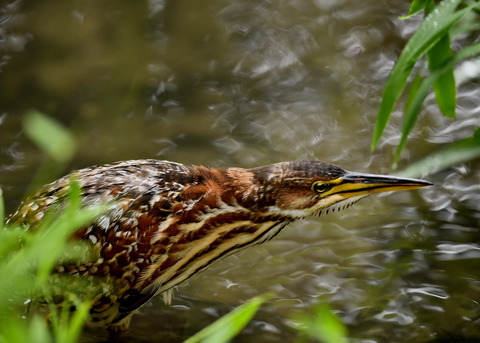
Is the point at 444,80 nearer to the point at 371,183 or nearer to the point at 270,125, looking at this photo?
the point at 371,183

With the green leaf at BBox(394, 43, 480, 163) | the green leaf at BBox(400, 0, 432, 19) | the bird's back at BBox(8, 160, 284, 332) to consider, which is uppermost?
the green leaf at BBox(400, 0, 432, 19)

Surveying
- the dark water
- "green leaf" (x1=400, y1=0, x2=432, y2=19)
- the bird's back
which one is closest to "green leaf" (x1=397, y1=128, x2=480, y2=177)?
"green leaf" (x1=400, y1=0, x2=432, y2=19)

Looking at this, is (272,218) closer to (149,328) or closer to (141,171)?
(141,171)

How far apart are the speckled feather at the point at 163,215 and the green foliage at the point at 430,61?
571 mm

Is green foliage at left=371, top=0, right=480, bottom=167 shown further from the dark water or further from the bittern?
the dark water

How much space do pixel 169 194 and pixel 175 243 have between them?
0.89 ft

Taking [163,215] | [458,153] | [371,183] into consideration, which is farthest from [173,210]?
[458,153]

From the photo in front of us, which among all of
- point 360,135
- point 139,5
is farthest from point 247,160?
point 139,5

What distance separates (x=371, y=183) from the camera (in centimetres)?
425

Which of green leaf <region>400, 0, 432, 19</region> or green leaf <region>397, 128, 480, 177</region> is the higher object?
green leaf <region>400, 0, 432, 19</region>

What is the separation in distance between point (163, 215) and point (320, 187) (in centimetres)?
87

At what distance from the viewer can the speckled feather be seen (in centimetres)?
427

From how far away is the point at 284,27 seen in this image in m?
7.25

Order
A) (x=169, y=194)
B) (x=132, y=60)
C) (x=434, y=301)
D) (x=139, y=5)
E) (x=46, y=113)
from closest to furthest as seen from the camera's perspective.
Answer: (x=169, y=194) → (x=434, y=301) → (x=46, y=113) → (x=132, y=60) → (x=139, y=5)
